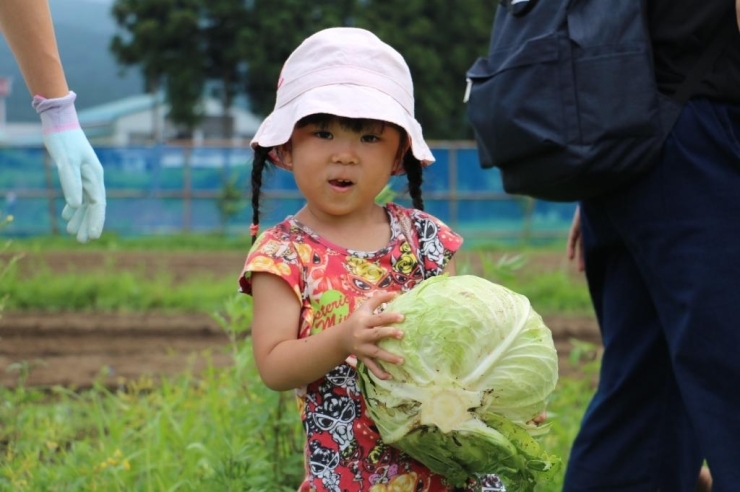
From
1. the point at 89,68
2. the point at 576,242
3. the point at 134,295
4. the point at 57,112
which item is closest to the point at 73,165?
the point at 57,112

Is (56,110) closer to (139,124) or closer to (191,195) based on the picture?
(191,195)

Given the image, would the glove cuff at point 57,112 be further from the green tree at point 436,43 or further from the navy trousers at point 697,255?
the green tree at point 436,43

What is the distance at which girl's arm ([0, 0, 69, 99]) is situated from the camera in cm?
225

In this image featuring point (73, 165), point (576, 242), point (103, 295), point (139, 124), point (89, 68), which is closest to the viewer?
point (73, 165)

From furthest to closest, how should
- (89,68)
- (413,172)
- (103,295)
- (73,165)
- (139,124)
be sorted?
(89,68)
(139,124)
(103,295)
(413,172)
(73,165)

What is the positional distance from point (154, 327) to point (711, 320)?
6.18 metres

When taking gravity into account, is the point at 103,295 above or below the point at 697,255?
below

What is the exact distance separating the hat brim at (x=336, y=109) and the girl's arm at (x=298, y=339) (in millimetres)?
325

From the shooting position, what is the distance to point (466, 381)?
190 centimetres

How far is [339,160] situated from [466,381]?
59 cm

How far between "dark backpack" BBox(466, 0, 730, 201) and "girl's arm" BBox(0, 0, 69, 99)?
3.54 ft

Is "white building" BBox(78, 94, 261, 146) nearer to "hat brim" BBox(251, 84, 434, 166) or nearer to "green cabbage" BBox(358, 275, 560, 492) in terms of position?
"hat brim" BBox(251, 84, 434, 166)

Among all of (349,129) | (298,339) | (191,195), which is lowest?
(191,195)

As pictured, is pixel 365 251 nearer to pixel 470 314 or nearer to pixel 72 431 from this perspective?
pixel 470 314
